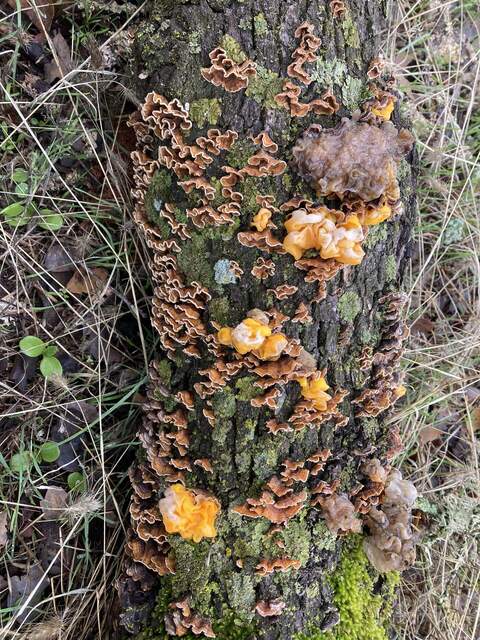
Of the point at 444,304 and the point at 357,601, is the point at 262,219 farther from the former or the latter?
the point at 444,304

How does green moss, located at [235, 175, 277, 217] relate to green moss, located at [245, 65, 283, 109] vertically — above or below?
below

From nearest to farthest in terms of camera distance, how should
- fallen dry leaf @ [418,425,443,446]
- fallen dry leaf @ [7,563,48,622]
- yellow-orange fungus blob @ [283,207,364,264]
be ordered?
yellow-orange fungus blob @ [283,207,364,264] < fallen dry leaf @ [7,563,48,622] < fallen dry leaf @ [418,425,443,446]

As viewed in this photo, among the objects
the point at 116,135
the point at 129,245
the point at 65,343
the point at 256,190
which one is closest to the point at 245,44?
the point at 256,190

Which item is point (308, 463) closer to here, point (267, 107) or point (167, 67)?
point (267, 107)

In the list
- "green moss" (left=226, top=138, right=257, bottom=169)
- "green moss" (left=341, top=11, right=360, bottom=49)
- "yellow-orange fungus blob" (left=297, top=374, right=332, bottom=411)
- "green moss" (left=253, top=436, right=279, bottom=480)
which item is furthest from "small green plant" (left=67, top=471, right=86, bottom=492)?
"green moss" (left=341, top=11, right=360, bottom=49)

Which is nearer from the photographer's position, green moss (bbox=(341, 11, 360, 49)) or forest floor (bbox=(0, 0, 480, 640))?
green moss (bbox=(341, 11, 360, 49))

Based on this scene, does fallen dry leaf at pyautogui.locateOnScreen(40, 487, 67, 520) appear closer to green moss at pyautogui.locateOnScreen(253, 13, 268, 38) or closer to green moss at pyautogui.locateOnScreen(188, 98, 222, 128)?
green moss at pyautogui.locateOnScreen(188, 98, 222, 128)

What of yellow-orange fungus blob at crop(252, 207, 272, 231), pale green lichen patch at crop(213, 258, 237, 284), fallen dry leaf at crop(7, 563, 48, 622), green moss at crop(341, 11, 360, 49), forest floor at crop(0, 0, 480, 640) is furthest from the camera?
forest floor at crop(0, 0, 480, 640)

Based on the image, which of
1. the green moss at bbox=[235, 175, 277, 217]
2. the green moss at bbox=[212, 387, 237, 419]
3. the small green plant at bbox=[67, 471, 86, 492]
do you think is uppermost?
the green moss at bbox=[235, 175, 277, 217]
